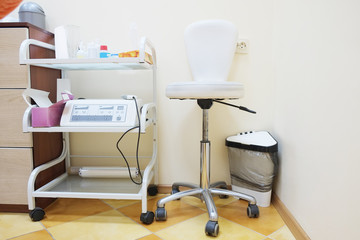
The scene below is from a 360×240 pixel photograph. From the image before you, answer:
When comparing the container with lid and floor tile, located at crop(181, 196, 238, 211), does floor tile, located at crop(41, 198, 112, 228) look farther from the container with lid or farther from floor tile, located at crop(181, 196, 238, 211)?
the container with lid

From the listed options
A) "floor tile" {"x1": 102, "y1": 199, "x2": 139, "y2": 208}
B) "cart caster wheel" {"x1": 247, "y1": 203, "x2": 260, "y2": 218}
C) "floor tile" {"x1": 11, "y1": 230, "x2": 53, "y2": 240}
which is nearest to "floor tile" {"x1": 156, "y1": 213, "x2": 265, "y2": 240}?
"cart caster wheel" {"x1": 247, "y1": 203, "x2": 260, "y2": 218}

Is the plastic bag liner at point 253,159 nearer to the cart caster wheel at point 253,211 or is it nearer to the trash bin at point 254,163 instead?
the trash bin at point 254,163

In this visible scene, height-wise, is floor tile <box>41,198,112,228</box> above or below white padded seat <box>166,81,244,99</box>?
below

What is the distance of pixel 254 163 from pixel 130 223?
0.70m

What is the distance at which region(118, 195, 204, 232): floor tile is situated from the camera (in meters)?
1.21

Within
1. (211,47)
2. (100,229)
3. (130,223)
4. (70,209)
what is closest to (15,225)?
(70,209)

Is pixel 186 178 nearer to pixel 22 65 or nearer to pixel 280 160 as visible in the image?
pixel 280 160

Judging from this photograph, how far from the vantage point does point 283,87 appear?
1.34 metres

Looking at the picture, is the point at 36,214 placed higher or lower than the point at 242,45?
lower

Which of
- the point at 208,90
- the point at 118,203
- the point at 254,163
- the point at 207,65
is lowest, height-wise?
the point at 118,203

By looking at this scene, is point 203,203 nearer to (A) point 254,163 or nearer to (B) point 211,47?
(A) point 254,163

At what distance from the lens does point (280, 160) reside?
1.37 m

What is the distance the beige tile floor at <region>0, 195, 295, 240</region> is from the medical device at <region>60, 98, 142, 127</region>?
0.47 metres

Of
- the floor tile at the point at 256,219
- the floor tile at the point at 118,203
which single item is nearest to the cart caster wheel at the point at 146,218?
the floor tile at the point at 118,203
